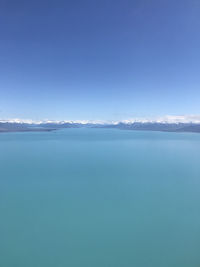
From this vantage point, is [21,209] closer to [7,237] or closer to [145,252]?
[7,237]

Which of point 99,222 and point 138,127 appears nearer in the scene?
point 99,222

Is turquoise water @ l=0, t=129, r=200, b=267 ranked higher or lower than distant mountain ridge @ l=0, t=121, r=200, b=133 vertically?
lower

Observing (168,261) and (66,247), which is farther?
(66,247)

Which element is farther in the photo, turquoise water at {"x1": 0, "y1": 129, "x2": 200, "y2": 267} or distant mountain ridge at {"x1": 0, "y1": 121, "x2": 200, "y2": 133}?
distant mountain ridge at {"x1": 0, "y1": 121, "x2": 200, "y2": 133}

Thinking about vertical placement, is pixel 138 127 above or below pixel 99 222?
above

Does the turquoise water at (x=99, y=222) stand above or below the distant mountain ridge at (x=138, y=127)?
below

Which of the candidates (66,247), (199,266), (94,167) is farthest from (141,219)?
(94,167)

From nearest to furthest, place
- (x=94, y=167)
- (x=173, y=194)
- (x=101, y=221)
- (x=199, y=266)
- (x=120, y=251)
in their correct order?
(x=199, y=266) < (x=120, y=251) < (x=101, y=221) < (x=173, y=194) < (x=94, y=167)

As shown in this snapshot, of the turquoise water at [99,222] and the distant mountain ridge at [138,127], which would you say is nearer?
the turquoise water at [99,222]

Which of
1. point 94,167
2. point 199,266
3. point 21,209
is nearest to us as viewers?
point 199,266
